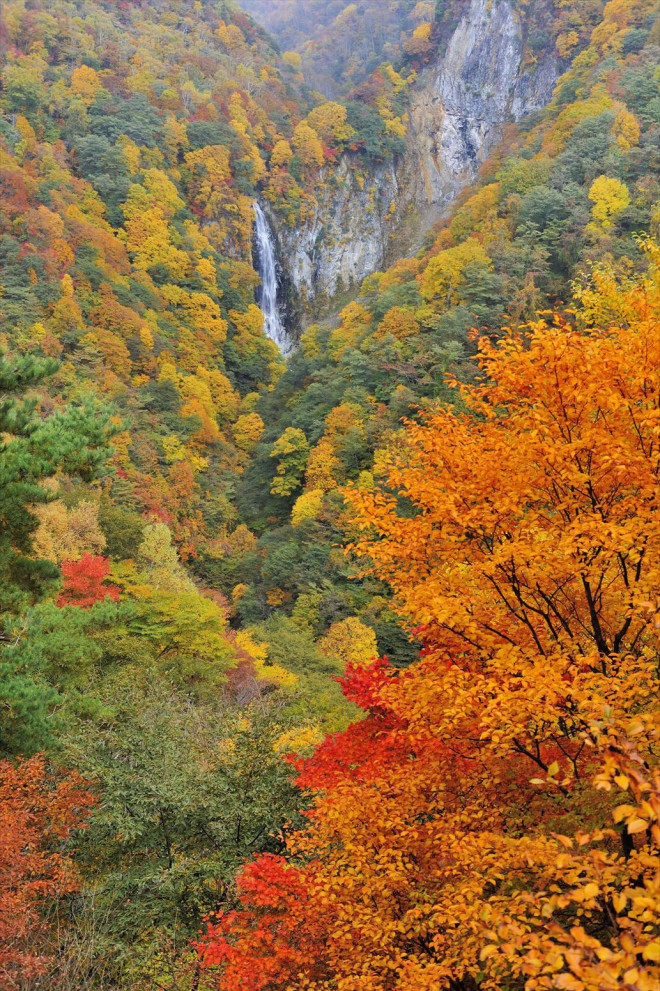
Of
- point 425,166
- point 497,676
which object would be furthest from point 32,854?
point 425,166

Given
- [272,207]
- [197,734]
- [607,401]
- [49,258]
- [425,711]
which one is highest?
[272,207]

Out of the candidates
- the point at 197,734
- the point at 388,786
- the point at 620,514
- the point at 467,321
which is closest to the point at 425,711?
the point at 388,786

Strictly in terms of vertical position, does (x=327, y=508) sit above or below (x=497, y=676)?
below

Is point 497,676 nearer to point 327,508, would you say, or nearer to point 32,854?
point 32,854

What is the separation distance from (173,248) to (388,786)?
164ft

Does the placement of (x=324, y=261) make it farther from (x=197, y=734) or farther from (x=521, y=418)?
(x=521, y=418)

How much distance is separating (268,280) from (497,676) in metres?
64.2

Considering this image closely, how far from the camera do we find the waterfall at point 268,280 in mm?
63309

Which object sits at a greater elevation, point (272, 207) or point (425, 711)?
point (272, 207)

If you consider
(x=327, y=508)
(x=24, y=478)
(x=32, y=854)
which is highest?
(x=24, y=478)

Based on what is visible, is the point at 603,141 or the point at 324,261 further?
the point at 324,261

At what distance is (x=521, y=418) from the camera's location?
18.5ft

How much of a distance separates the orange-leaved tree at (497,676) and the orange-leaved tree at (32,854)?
2407mm

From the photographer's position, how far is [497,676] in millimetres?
5566
